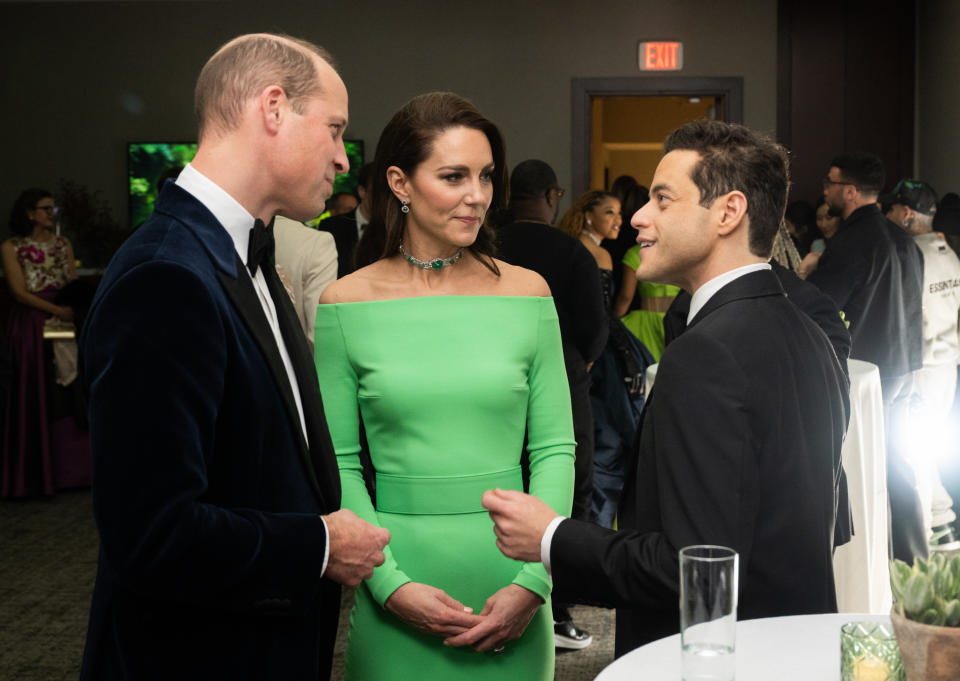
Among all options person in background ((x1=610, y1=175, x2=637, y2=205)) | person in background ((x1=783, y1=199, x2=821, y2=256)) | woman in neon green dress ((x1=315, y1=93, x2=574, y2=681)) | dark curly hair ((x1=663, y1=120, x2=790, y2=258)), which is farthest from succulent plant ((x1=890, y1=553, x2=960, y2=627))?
person in background ((x1=783, y1=199, x2=821, y2=256))

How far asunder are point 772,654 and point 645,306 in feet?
13.3

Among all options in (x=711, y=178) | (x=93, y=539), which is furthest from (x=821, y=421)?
(x=93, y=539)

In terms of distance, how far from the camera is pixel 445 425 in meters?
1.88

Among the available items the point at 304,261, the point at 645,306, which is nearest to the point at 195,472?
the point at 304,261

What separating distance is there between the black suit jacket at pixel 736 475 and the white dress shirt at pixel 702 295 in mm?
19

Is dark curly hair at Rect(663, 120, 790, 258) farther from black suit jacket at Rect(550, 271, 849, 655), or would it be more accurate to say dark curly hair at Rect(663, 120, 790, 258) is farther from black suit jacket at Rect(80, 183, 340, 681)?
black suit jacket at Rect(80, 183, 340, 681)

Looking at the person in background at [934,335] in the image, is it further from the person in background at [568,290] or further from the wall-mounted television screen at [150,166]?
the wall-mounted television screen at [150,166]

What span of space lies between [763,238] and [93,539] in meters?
4.23

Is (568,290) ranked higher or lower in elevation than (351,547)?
higher

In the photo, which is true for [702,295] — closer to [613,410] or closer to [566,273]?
[566,273]

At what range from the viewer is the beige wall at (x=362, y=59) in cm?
837

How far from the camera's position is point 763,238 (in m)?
1.64

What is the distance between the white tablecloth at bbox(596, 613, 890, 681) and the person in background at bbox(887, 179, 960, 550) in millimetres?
3678

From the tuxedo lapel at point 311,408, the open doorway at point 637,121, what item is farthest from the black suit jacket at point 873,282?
the open doorway at point 637,121
